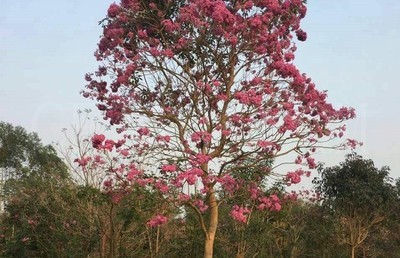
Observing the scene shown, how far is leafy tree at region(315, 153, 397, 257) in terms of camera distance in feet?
63.5

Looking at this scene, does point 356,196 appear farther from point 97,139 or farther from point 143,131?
point 97,139

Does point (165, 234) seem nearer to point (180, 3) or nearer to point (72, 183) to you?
point (72, 183)

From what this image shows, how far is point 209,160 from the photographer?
10484 millimetres

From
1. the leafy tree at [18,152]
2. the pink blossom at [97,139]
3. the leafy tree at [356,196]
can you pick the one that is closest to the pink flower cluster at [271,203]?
the pink blossom at [97,139]

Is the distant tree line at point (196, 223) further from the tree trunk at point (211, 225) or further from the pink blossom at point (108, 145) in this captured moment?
the pink blossom at point (108, 145)

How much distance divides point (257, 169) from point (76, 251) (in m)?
7.44

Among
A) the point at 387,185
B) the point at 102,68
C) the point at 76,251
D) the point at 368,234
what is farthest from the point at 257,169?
the point at 368,234

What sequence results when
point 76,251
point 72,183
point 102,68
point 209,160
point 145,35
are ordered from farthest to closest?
point 72,183
point 76,251
point 102,68
point 145,35
point 209,160

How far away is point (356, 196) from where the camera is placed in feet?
64.1

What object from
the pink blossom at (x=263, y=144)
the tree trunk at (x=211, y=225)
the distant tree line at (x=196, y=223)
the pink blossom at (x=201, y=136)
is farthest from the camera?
the distant tree line at (x=196, y=223)

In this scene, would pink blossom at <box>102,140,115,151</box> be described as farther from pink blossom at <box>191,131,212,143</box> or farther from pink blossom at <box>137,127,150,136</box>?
pink blossom at <box>191,131,212,143</box>

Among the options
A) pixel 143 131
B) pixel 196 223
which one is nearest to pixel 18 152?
pixel 196 223

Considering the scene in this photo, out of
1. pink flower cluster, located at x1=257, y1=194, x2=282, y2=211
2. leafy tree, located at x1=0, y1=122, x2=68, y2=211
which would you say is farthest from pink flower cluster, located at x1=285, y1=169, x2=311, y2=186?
leafy tree, located at x1=0, y1=122, x2=68, y2=211

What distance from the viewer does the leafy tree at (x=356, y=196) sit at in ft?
63.5
